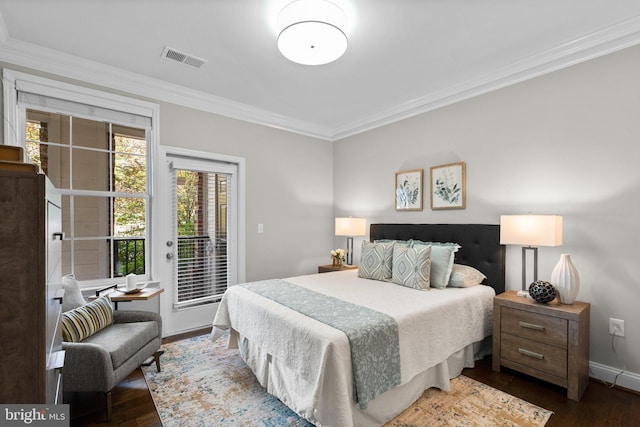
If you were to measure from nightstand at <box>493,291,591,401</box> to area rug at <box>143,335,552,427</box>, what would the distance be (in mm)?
322

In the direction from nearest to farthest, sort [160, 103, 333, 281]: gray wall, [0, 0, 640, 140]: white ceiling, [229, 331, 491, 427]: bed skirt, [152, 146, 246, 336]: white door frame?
[229, 331, 491, 427]: bed skirt < [0, 0, 640, 140]: white ceiling < [152, 146, 246, 336]: white door frame < [160, 103, 333, 281]: gray wall

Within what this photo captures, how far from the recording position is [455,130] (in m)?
3.34

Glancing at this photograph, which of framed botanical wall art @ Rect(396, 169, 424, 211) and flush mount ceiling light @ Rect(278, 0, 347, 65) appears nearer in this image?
flush mount ceiling light @ Rect(278, 0, 347, 65)

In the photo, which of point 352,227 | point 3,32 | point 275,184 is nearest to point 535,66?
point 352,227

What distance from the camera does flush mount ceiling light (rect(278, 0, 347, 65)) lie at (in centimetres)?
201

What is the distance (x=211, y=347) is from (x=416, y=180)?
2.92 m

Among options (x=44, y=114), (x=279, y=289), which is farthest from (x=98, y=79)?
(x=279, y=289)

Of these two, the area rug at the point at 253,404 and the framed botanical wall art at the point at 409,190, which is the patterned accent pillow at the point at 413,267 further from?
the framed botanical wall art at the point at 409,190

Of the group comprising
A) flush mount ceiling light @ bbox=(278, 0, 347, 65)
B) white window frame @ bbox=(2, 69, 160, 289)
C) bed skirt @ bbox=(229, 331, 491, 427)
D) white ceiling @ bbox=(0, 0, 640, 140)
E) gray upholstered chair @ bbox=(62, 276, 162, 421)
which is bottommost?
bed skirt @ bbox=(229, 331, 491, 427)

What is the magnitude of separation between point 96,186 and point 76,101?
794 mm

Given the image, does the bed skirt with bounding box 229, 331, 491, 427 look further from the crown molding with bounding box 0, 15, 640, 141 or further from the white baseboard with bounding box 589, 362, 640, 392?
the crown molding with bounding box 0, 15, 640, 141

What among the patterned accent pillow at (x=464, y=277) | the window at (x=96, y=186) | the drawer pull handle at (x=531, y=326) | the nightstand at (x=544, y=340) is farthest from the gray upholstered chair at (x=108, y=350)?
the drawer pull handle at (x=531, y=326)

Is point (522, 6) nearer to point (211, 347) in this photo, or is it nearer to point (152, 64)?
point (152, 64)

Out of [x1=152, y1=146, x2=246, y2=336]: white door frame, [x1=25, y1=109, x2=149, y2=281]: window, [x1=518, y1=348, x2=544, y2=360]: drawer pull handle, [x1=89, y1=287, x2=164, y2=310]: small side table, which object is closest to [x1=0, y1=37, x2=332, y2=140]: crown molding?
[x1=25, y1=109, x2=149, y2=281]: window
